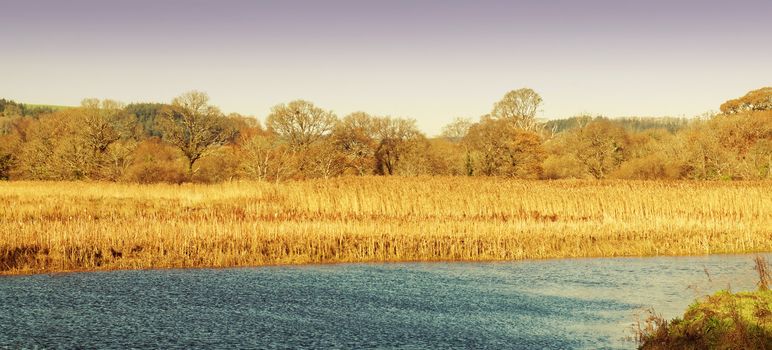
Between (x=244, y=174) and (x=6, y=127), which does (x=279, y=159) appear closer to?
(x=244, y=174)

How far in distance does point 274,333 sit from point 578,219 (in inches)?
807

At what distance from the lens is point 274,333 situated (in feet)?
47.4

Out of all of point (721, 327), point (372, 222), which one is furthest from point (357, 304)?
point (372, 222)

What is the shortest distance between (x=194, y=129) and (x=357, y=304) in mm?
55559

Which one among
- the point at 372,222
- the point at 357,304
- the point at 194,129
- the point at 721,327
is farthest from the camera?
the point at 194,129

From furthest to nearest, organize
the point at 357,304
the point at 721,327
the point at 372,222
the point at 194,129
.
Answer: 1. the point at 194,129
2. the point at 372,222
3. the point at 357,304
4. the point at 721,327

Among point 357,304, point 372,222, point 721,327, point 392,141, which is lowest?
point 357,304

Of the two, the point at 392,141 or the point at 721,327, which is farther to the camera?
the point at 392,141

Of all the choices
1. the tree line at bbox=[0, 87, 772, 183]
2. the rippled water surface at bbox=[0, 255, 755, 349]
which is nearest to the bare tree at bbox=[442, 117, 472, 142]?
the tree line at bbox=[0, 87, 772, 183]

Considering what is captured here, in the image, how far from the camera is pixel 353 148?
73.2m

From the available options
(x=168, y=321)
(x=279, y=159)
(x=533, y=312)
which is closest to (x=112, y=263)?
(x=168, y=321)

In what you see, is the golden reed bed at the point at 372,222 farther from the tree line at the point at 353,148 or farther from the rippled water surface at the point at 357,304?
the tree line at the point at 353,148

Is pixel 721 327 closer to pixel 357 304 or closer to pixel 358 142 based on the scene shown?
pixel 357 304

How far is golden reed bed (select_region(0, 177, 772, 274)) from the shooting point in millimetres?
Answer: 23516
